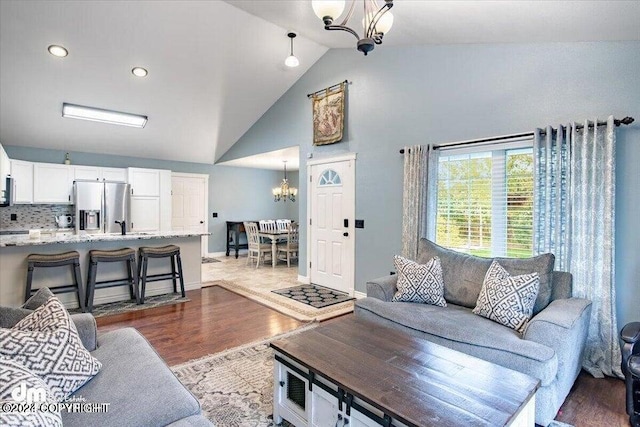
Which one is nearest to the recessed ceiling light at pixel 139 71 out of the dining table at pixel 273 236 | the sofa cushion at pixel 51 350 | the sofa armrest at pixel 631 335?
the dining table at pixel 273 236

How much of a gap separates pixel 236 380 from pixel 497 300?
79.1 inches

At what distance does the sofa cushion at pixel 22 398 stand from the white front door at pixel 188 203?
6683mm

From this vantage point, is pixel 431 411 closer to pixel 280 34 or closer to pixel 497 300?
pixel 497 300

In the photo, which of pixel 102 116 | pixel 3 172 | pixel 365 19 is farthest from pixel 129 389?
pixel 102 116

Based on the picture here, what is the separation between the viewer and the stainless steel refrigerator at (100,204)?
603cm

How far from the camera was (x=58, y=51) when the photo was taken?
159 inches

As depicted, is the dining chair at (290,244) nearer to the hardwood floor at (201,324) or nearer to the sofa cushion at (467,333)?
the hardwood floor at (201,324)

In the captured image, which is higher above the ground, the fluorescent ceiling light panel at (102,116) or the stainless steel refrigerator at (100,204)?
the fluorescent ceiling light panel at (102,116)

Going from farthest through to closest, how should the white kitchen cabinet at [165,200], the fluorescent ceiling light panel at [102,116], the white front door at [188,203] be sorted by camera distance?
the white front door at [188,203]
the white kitchen cabinet at [165,200]
the fluorescent ceiling light panel at [102,116]

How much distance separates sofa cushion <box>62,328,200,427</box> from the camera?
1.28 m

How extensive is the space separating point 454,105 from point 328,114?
6.19 feet

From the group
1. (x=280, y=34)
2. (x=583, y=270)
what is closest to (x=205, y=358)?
(x=583, y=270)

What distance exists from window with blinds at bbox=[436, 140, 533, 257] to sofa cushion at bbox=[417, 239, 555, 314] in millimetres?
556

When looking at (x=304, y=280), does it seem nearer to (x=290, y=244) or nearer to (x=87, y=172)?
(x=290, y=244)
